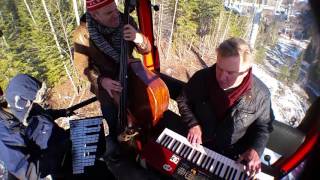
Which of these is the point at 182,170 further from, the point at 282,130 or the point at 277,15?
the point at 277,15

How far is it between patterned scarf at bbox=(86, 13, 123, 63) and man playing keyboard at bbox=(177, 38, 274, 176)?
682mm

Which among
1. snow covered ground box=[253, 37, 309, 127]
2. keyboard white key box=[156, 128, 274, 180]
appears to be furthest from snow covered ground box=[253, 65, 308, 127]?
keyboard white key box=[156, 128, 274, 180]

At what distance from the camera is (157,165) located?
2273 mm

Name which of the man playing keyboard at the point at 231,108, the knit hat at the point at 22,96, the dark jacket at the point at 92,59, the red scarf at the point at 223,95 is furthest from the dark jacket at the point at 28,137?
the red scarf at the point at 223,95

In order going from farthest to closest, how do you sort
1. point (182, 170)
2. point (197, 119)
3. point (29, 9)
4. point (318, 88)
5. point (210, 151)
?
point (29, 9), point (197, 119), point (210, 151), point (182, 170), point (318, 88)

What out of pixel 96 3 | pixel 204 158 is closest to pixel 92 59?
pixel 96 3

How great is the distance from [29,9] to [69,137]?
23879 mm

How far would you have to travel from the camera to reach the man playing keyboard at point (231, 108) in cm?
219

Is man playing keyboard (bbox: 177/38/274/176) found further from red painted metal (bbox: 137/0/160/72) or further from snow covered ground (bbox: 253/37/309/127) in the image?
red painted metal (bbox: 137/0/160/72)

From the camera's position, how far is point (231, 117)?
7.68 ft

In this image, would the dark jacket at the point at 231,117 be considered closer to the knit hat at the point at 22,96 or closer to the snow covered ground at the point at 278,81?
the snow covered ground at the point at 278,81

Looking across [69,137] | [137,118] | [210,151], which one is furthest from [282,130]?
[69,137]

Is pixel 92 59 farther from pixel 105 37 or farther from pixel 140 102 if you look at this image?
pixel 140 102

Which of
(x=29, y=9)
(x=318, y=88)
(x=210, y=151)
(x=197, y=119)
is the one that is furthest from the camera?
(x=29, y=9)
